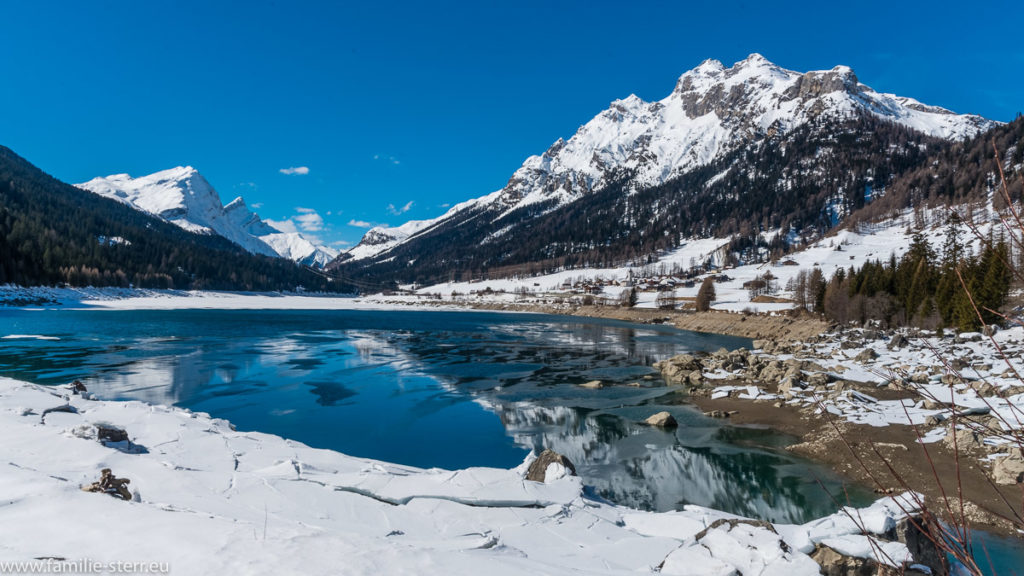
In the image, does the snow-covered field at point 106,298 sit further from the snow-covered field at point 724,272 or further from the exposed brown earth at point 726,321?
the exposed brown earth at point 726,321

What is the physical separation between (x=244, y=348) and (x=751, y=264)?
139156mm

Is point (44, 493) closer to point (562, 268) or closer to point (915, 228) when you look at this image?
point (915, 228)

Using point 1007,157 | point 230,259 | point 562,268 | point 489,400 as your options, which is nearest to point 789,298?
point 489,400

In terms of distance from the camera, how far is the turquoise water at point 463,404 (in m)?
11.0

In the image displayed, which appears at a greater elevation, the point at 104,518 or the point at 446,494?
the point at 104,518

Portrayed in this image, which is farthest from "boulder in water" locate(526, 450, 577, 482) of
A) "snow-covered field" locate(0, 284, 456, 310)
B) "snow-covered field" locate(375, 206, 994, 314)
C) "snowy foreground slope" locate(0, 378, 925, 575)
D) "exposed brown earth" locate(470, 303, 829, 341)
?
"snow-covered field" locate(0, 284, 456, 310)

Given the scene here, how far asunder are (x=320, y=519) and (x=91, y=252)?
123 metres

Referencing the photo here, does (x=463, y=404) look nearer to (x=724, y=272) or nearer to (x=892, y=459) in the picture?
(x=892, y=459)

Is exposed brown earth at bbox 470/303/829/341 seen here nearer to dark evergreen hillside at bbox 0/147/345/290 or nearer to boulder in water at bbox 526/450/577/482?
boulder in water at bbox 526/450/577/482

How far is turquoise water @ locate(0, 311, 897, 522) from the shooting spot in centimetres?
1097

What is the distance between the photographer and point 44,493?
5.21 metres

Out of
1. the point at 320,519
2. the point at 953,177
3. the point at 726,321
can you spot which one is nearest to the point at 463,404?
the point at 320,519

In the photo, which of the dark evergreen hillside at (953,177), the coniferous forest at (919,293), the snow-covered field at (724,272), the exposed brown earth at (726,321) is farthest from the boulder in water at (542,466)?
the dark evergreen hillside at (953,177)

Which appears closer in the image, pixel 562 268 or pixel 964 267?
pixel 964 267
